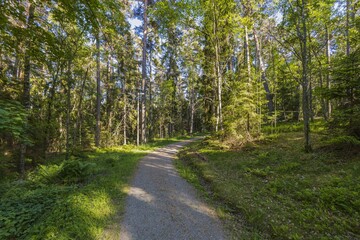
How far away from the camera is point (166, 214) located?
4.00 metres

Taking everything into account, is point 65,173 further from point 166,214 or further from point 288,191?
point 288,191

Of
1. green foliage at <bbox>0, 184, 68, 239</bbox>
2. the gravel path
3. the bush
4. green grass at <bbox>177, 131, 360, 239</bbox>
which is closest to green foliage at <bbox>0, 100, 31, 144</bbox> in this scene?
green foliage at <bbox>0, 184, 68, 239</bbox>

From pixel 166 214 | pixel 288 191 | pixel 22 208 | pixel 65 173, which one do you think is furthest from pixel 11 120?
pixel 288 191

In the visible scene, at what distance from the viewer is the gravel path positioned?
10.9 ft

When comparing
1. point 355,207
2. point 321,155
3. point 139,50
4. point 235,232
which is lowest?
point 235,232

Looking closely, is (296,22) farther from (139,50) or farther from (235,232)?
(139,50)

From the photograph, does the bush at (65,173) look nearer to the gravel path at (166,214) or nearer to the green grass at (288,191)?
the gravel path at (166,214)

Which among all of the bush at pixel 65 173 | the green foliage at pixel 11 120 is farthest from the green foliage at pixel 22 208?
the green foliage at pixel 11 120

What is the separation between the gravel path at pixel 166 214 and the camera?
333cm

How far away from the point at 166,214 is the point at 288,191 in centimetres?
346

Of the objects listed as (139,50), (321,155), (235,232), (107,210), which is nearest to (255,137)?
(321,155)

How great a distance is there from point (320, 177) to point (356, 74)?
13.7 ft

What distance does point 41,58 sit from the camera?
4164mm

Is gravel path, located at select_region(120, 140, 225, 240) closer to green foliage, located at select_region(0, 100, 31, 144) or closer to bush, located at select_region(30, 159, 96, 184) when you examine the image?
bush, located at select_region(30, 159, 96, 184)
